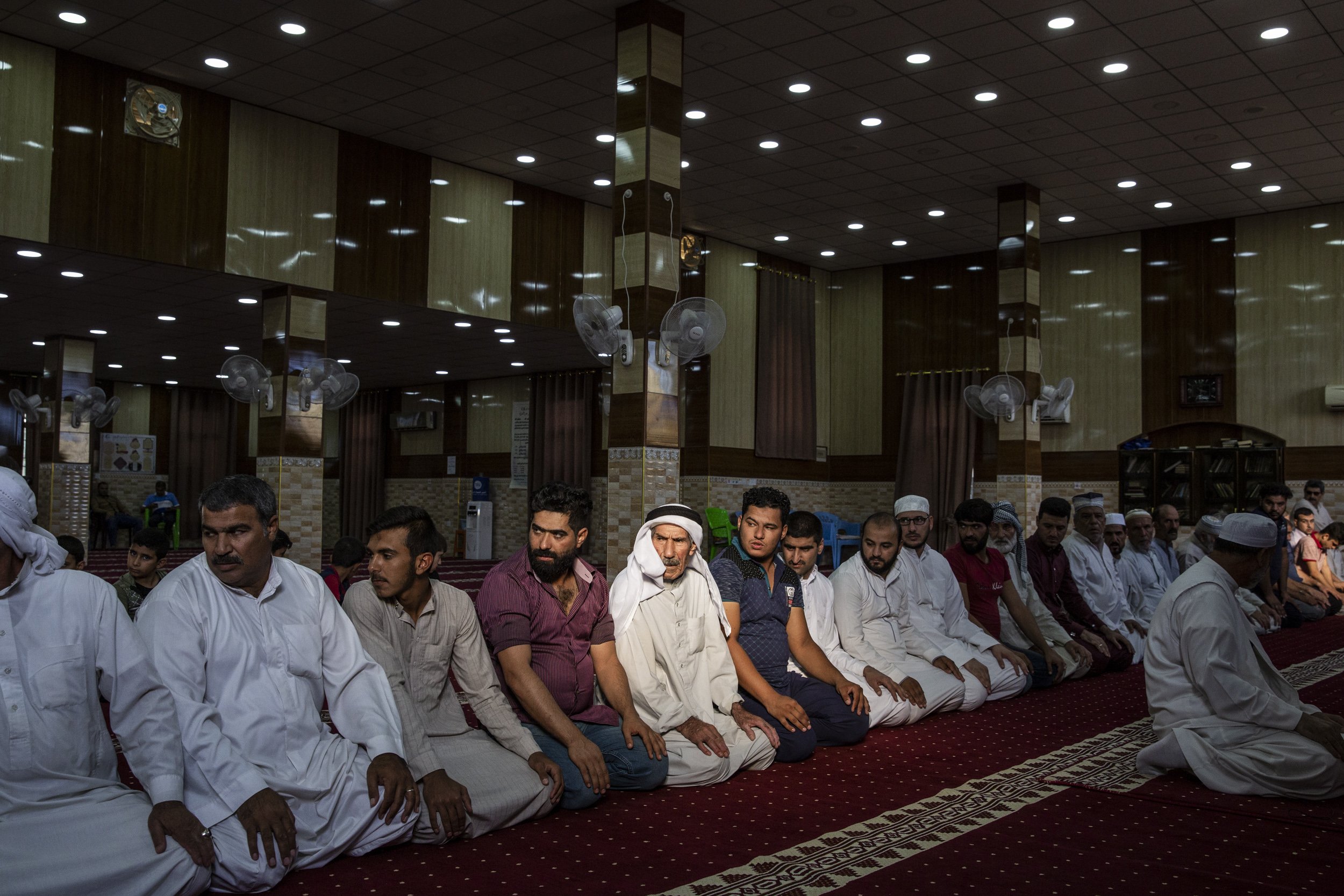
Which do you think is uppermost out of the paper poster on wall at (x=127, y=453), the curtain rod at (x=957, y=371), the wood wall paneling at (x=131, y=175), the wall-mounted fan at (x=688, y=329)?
the wood wall paneling at (x=131, y=175)

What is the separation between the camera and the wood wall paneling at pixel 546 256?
10.9 metres

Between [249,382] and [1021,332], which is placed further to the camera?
[1021,332]

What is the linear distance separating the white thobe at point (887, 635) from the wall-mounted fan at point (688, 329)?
2.41m

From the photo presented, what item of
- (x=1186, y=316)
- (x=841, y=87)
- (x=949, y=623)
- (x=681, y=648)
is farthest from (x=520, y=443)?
(x=681, y=648)

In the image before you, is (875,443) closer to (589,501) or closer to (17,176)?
(17,176)

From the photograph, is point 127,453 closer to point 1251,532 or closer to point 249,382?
point 249,382

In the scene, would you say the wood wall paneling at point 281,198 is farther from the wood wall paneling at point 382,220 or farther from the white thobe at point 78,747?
the white thobe at point 78,747

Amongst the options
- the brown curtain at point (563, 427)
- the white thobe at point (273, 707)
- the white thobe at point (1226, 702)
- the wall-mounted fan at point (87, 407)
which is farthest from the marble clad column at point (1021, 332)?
the wall-mounted fan at point (87, 407)

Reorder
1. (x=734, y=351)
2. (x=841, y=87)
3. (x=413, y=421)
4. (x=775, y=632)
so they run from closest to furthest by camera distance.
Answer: (x=775, y=632)
(x=841, y=87)
(x=734, y=351)
(x=413, y=421)

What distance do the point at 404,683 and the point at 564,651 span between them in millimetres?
547

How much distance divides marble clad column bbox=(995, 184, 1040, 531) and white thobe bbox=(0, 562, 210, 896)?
943 cm

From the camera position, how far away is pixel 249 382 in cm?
934

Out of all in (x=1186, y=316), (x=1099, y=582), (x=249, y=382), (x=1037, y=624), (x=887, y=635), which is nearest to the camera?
(x=887, y=635)

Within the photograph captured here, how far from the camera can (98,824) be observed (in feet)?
7.59
